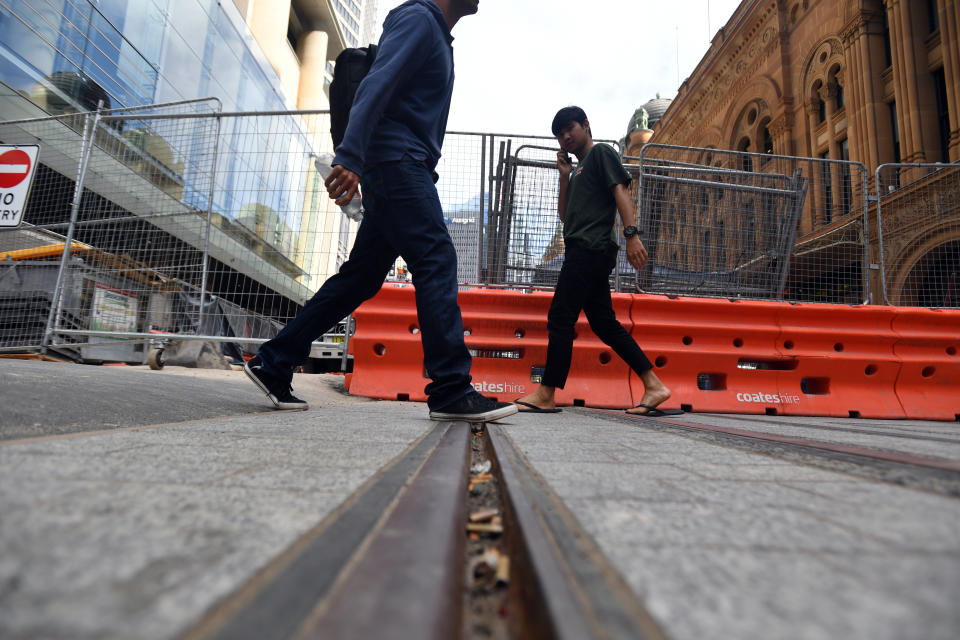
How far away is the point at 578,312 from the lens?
342 cm

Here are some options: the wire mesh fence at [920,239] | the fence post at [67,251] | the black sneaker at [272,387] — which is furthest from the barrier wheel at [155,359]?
the wire mesh fence at [920,239]

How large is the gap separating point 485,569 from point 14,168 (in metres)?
7.03

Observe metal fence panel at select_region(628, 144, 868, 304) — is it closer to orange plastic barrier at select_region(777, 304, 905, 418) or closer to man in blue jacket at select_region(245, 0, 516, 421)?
orange plastic barrier at select_region(777, 304, 905, 418)

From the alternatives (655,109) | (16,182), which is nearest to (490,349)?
(16,182)

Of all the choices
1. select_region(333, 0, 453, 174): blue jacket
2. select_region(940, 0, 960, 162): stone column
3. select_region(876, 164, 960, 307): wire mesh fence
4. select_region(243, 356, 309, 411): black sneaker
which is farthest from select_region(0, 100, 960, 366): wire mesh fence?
select_region(940, 0, 960, 162): stone column

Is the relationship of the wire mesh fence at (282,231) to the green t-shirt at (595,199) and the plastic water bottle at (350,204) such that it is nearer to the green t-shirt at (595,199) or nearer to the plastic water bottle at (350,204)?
the plastic water bottle at (350,204)

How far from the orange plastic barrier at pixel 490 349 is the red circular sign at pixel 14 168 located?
4.17 meters

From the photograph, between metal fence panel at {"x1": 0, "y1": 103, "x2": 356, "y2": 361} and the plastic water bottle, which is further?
metal fence panel at {"x1": 0, "y1": 103, "x2": 356, "y2": 361}

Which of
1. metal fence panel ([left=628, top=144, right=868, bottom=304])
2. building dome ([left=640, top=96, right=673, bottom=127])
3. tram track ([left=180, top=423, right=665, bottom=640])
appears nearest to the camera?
tram track ([left=180, top=423, right=665, bottom=640])

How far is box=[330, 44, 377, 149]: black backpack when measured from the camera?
9.00ft

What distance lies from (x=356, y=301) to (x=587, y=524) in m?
2.27

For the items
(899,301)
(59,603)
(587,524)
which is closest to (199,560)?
(59,603)

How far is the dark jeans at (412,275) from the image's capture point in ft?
7.87

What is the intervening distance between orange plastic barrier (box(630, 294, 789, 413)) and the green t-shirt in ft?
3.87
